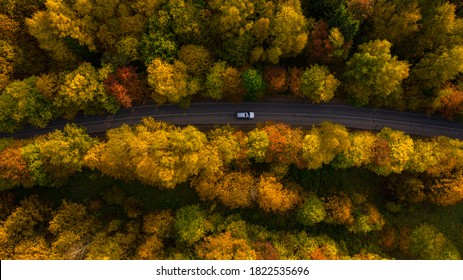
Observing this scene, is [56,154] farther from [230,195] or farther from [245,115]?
[245,115]

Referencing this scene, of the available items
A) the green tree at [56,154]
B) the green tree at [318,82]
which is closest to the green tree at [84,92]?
the green tree at [56,154]

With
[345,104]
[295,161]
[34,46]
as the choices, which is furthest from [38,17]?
[345,104]

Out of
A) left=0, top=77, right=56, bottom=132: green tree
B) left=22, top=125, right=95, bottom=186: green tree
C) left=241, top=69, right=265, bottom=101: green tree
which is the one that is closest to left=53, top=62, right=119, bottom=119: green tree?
left=0, top=77, right=56, bottom=132: green tree

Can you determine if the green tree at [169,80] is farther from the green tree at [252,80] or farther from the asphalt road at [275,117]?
the green tree at [252,80]

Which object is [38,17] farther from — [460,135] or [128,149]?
[460,135]

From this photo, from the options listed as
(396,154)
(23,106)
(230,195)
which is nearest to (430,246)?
(396,154)
